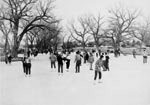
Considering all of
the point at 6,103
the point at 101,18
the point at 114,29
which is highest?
the point at 101,18

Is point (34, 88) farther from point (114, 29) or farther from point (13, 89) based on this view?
point (114, 29)

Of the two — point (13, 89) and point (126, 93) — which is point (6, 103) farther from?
point (126, 93)

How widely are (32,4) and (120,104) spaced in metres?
29.5

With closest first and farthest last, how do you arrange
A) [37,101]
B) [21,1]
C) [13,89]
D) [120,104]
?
[120,104]
[37,101]
[13,89]
[21,1]

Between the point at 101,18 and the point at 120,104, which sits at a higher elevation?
the point at 101,18

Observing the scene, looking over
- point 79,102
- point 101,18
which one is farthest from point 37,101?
point 101,18

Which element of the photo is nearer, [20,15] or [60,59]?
[60,59]

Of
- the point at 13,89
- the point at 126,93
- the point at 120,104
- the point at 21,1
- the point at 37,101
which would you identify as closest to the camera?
the point at 120,104

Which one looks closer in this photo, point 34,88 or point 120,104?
point 120,104

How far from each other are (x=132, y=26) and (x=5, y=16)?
33.0 meters

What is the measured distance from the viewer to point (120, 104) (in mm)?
6535

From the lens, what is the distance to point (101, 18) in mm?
62406

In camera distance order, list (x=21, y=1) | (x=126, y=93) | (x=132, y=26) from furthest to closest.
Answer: (x=132, y=26) → (x=21, y=1) → (x=126, y=93)

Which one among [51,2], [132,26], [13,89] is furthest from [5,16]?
[132,26]
